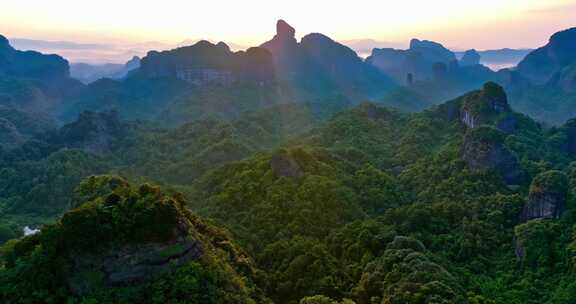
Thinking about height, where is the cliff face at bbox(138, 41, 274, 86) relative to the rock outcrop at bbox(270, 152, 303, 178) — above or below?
above

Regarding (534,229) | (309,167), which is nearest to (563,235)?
(534,229)

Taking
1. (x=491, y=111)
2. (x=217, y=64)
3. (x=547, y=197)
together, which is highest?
(x=217, y=64)

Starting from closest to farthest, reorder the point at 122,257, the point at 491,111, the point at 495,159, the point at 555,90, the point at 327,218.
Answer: the point at 122,257, the point at 327,218, the point at 495,159, the point at 491,111, the point at 555,90

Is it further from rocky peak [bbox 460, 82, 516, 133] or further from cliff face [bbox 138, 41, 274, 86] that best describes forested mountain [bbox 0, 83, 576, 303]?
cliff face [bbox 138, 41, 274, 86]

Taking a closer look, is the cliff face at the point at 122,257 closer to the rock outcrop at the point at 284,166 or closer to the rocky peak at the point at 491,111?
the rock outcrop at the point at 284,166

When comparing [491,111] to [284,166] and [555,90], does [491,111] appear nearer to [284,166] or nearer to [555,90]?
[284,166]

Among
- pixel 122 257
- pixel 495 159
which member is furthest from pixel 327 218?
pixel 122 257

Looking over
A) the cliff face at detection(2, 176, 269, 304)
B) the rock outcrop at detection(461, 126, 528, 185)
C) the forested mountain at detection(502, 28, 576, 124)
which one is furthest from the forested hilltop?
the forested mountain at detection(502, 28, 576, 124)
